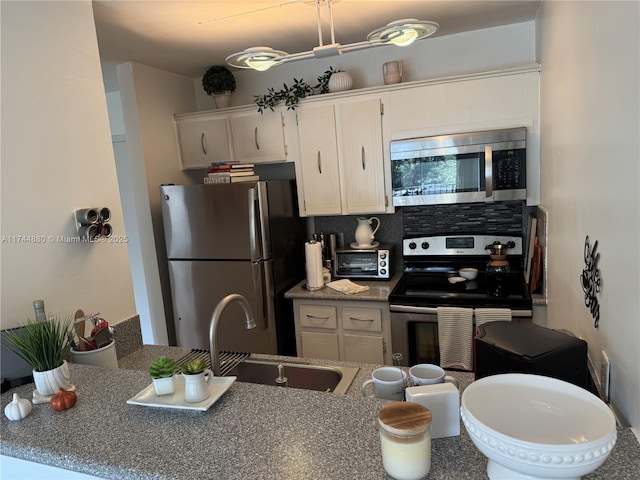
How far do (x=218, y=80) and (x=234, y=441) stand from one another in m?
2.79

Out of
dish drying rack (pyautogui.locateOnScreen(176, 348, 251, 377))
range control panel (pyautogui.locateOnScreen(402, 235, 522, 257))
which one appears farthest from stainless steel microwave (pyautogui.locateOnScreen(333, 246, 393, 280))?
dish drying rack (pyautogui.locateOnScreen(176, 348, 251, 377))

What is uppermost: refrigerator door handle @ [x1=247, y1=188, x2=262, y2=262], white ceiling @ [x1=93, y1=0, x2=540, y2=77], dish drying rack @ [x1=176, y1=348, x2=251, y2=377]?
white ceiling @ [x1=93, y1=0, x2=540, y2=77]

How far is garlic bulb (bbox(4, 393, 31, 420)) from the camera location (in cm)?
119

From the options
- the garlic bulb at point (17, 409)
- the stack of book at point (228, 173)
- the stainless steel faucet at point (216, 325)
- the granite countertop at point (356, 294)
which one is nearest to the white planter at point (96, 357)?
the garlic bulb at point (17, 409)

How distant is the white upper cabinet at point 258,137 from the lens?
304 centimetres

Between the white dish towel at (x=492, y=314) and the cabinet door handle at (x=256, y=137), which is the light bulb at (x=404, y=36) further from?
the cabinet door handle at (x=256, y=137)

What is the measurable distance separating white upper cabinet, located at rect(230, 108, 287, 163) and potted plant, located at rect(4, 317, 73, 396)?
2011 mm

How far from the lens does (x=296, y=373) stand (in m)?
1.73

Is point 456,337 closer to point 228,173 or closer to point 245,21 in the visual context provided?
point 228,173

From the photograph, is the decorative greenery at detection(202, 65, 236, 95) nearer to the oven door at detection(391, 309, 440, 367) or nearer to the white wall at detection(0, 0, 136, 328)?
the white wall at detection(0, 0, 136, 328)

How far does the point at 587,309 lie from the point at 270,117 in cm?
235

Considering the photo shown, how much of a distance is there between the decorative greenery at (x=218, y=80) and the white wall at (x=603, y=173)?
2.17 metres

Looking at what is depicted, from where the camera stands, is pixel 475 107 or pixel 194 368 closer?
pixel 194 368

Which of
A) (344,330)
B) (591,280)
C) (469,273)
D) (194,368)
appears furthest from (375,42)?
(344,330)
